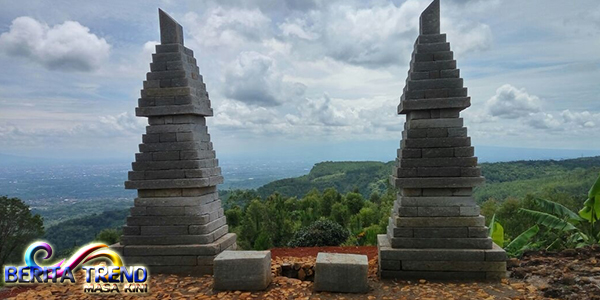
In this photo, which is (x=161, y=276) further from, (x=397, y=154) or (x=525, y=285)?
(x=525, y=285)

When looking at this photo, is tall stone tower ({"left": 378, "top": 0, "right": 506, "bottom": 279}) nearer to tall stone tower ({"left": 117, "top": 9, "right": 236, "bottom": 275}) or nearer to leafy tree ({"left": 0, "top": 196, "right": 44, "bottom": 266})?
tall stone tower ({"left": 117, "top": 9, "right": 236, "bottom": 275})

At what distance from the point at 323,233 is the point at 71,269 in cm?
942

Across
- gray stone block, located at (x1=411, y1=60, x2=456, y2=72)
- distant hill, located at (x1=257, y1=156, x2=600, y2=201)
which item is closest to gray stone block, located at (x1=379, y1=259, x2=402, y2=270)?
gray stone block, located at (x1=411, y1=60, x2=456, y2=72)

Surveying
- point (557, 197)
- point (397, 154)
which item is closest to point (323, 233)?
point (397, 154)

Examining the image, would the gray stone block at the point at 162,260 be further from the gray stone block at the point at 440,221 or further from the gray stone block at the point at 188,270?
the gray stone block at the point at 440,221

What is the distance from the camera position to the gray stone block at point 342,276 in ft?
23.3

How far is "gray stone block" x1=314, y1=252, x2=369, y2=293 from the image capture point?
23.3 feet

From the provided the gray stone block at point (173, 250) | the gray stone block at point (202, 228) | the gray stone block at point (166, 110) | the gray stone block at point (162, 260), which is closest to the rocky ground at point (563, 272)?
the gray stone block at point (173, 250)

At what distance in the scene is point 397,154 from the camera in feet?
28.7

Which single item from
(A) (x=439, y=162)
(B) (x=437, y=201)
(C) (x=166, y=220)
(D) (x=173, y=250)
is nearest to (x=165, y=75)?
(C) (x=166, y=220)

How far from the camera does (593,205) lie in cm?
1029

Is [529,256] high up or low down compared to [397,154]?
down

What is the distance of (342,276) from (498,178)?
166ft

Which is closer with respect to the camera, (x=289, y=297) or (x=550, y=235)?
(x=289, y=297)
